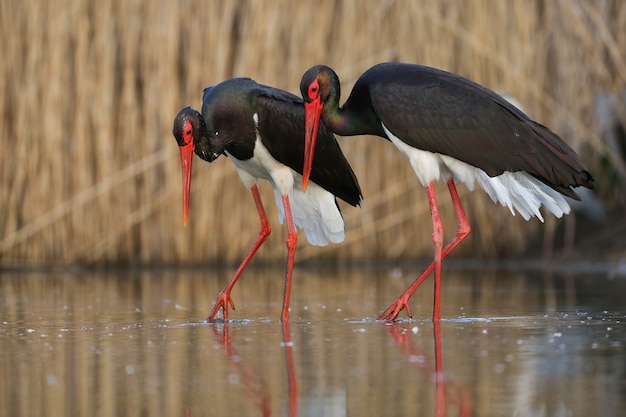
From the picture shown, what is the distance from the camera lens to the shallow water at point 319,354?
3680 millimetres

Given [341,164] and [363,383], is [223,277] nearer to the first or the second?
[341,164]

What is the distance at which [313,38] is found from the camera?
9.91 meters

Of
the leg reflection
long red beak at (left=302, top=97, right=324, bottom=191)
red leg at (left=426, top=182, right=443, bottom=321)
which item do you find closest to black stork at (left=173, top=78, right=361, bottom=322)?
long red beak at (left=302, top=97, right=324, bottom=191)

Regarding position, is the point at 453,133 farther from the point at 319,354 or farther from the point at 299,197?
the point at 319,354

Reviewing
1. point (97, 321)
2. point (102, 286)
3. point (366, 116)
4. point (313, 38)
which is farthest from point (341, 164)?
point (313, 38)

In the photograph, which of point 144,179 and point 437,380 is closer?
point 437,380

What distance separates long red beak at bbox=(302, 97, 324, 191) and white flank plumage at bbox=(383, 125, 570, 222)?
0.38 metres

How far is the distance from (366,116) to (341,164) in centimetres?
49

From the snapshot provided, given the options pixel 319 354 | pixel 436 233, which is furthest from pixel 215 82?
pixel 319 354

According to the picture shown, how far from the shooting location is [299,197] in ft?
24.6

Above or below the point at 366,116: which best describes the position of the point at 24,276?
below

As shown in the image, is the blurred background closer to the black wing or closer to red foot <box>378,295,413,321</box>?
the black wing

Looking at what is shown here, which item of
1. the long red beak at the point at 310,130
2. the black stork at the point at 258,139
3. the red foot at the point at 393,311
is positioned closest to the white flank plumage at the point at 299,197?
the black stork at the point at 258,139

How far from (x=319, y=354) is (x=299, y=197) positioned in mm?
2863
